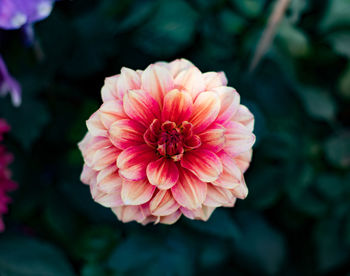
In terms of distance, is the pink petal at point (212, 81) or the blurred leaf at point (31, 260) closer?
the pink petal at point (212, 81)

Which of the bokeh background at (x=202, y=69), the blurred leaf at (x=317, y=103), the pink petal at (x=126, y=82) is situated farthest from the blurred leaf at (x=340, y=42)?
the pink petal at (x=126, y=82)

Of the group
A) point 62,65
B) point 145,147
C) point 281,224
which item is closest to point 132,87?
point 145,147

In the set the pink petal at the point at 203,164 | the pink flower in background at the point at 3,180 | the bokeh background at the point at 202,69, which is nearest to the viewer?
the pink petal at the point at 203,164

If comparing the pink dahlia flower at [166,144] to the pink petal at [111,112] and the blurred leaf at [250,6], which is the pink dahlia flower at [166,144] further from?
the blurred leaf at [250,6]

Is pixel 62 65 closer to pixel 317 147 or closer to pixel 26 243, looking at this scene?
pixel 26 243

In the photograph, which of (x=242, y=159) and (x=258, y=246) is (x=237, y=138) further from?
(x=258, y=246)

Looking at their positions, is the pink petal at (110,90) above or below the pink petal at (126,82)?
below

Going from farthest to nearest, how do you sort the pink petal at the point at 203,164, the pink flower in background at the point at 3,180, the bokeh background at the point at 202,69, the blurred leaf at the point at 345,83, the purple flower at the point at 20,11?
the blurred leaf at the point at 345,83 → the bokeh background at the point at 202,69 → the pink flower in background at the point at 3,180 → the purple flower at the point at 20,11 → the pink petal at the point at 203,164

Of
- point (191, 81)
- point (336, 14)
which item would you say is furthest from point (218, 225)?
point (336, 14)
